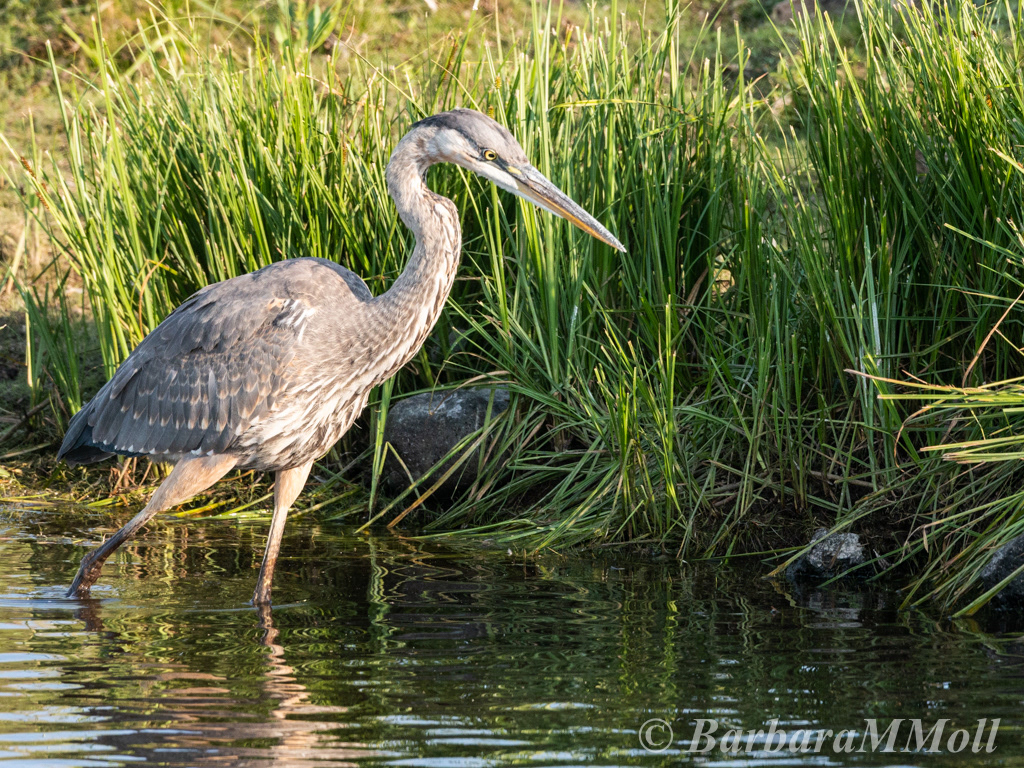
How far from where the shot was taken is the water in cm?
323

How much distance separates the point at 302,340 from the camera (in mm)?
4871

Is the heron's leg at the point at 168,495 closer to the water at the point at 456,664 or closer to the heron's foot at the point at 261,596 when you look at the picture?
the water at the point at 456,664

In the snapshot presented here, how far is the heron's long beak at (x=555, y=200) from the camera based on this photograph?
4.87m

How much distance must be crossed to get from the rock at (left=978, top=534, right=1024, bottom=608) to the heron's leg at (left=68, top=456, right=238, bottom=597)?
9.89 feet

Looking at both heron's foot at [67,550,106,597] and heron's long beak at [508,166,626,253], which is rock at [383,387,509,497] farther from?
heron's foot at [67,550,106,597]

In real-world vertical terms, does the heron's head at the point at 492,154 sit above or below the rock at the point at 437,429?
above

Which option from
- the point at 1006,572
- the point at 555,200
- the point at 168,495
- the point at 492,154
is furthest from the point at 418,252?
the point at 1006,572

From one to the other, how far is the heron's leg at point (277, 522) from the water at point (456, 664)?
0.08 metres

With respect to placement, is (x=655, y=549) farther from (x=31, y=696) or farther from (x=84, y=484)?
(x=84, y=484)

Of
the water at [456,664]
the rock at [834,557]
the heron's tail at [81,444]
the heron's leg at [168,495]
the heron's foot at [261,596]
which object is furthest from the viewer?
the heron's tail at [81,444]

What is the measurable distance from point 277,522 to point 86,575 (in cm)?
78

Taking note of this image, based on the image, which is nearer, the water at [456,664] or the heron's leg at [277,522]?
the water at [456,664]

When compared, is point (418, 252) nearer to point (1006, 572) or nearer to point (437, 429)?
point (437, 429)

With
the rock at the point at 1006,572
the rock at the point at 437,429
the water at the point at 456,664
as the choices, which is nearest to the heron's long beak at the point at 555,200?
the rock at the point at 437,429
